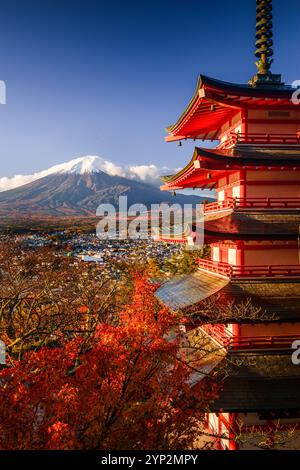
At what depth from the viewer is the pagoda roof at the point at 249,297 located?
1115cm

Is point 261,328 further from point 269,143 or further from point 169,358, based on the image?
point 269,143

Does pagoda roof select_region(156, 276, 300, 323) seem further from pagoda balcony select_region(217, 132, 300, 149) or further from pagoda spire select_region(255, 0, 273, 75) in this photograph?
pagoda spire select_region(255, 0, 273, 75)

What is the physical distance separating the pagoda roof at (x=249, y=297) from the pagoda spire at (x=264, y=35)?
750 cm

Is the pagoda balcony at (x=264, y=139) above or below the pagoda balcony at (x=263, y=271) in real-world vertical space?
above

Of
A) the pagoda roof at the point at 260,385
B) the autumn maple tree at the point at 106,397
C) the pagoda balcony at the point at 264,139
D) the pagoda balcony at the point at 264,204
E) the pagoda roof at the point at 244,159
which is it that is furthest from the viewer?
the pagoda balcony at the point at 264,139

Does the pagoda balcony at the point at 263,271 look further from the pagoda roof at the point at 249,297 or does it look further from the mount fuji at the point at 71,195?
the mount fuji at the point at 71,195

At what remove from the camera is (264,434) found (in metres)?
11.2

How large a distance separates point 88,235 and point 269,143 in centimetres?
6224

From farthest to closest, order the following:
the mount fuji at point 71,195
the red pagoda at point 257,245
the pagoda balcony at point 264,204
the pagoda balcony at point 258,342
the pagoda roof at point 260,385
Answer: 1. the mount fuji at point 71,195
2. the pagoda balcony at point 264,204
3. the pagoda balcony at point 258,342
4. the red pagoda at point 257,245
5. the pagoda roof at point 260,385

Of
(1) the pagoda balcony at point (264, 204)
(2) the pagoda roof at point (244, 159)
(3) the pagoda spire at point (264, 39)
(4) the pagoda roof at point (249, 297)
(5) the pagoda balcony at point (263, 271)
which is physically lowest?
(4) the pagoda roof at point (249, 297)

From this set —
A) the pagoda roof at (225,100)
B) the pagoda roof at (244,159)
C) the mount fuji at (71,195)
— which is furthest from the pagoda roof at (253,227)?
the mount fuji at (71,195)

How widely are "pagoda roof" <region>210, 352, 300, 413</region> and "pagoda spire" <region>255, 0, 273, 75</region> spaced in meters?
9.87

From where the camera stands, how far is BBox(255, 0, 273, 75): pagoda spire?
1306 cm

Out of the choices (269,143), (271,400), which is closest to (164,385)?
(271,400)
